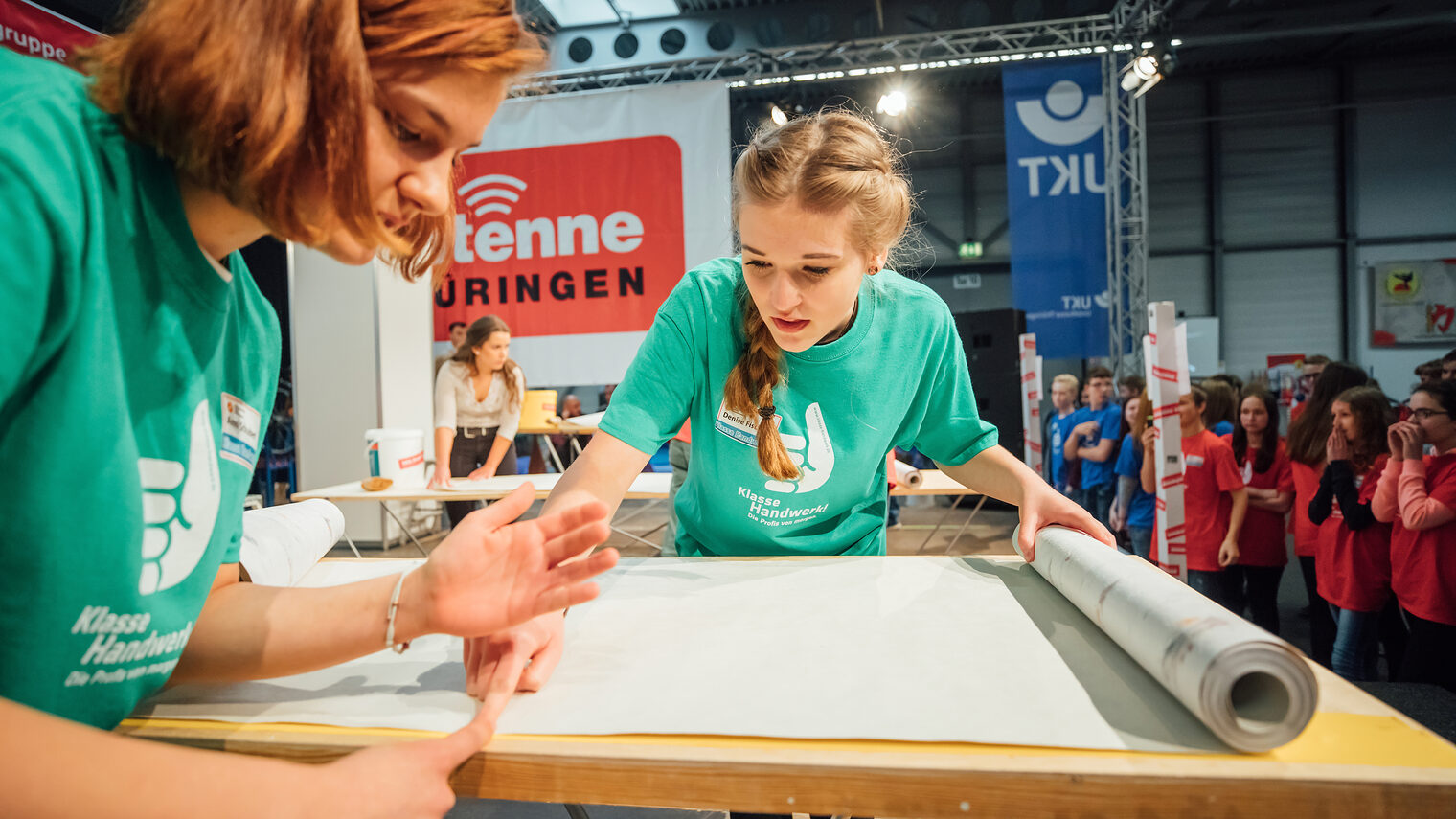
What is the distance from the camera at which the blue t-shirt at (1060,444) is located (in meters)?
5.52

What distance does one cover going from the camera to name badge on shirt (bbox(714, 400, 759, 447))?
43.6 inches

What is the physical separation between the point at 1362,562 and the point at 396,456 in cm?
403

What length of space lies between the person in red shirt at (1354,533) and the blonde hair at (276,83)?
118 inches

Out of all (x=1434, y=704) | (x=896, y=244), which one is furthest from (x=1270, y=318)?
(x=896, y=244)

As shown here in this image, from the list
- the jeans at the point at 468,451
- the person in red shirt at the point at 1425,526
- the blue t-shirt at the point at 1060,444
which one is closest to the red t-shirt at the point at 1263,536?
the person in red shirt at the point at 1425,526

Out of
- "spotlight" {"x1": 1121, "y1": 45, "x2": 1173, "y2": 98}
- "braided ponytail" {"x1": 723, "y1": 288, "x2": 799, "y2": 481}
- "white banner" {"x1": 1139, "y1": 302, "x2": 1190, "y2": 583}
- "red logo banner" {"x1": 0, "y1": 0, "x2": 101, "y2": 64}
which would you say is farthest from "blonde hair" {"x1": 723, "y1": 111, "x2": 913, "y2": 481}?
"spotlight" {"x1": 1121, "y1": 45, "x2": 1173, "y2": 98}

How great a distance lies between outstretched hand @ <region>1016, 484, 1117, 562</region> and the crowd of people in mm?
1818

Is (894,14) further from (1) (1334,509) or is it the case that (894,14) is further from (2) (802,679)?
(2) (802,679)

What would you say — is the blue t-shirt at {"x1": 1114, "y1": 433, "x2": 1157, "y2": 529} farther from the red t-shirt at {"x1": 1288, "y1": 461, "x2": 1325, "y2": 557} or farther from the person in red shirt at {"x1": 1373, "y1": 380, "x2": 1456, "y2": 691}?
the person in red shirt at {"x1": 1373, "y1": 380, "x2": 1456, "y2": 691}

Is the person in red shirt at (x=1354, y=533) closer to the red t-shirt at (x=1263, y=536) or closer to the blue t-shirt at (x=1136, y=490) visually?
the red t-shirt at (x=1263, y=536)

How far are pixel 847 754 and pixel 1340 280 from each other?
45.3 feet

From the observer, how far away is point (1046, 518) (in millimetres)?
1054

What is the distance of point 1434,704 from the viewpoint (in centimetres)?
187

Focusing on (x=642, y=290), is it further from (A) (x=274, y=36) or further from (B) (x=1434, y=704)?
(A) (x=274, y=36)
